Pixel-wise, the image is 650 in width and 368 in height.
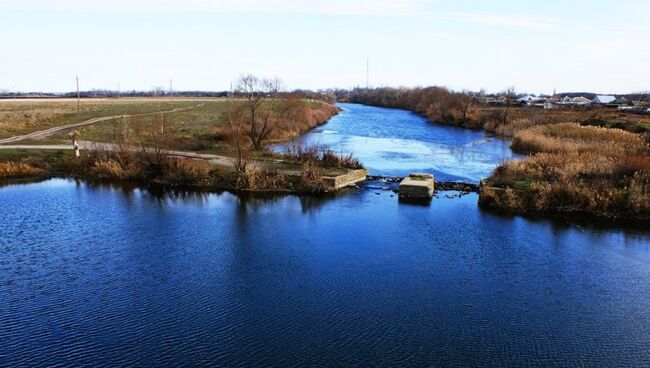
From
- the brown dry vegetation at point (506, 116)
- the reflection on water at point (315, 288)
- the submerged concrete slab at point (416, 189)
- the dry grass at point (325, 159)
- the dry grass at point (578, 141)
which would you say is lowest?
the reflection on water at point (315, 288)

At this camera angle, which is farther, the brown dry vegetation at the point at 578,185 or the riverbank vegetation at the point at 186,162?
the riverbank vegetation at the point at 186,162

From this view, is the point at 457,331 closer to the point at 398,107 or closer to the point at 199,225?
the point at 199,225

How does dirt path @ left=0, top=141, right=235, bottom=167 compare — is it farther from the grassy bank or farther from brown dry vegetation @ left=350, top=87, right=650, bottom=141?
brown dry vegetation @ left=350, top=87, right=650, bottom=141

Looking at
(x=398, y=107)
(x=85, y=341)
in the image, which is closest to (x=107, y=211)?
(x=85, y=341)

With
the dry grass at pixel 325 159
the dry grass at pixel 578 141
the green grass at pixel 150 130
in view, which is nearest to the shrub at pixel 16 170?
the green grass at pixel 150 130

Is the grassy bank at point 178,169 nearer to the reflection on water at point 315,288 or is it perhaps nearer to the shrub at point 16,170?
the shrub at point 16,170

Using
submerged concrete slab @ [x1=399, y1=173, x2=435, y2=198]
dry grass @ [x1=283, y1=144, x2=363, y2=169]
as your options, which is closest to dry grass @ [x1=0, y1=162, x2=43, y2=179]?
dry grass @ [x1=283, y1=144, x2=363, y2=169]

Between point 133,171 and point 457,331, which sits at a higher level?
point 133,171
